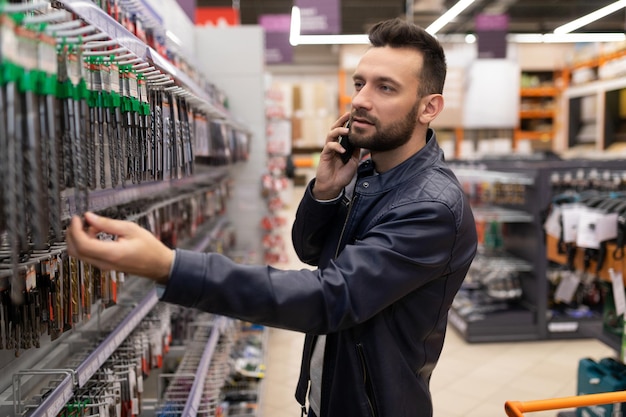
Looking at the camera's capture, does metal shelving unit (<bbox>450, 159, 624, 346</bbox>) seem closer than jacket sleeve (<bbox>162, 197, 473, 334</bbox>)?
No

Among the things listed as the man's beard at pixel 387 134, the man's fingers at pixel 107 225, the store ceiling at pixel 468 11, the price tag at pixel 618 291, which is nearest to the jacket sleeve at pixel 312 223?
the man's beard at pixel 387 134

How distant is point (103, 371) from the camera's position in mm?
1980

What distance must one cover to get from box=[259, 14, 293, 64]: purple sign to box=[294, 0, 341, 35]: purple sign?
4.10 ft

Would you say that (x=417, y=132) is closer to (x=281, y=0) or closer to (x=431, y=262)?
(x=431, y=262)

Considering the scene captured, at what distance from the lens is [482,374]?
176 inches

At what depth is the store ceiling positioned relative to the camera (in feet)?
43.1

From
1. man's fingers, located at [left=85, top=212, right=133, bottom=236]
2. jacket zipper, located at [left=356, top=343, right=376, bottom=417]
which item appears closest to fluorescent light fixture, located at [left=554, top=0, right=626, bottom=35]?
jacket zipper, located at [left=356, top=343, right=376, bottom=417]

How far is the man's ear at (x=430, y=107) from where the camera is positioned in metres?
1.58

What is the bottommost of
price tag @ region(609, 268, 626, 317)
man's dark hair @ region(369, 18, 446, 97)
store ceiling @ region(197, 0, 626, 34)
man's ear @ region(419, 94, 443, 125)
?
price tag @ region(609, 268, 626, 317)

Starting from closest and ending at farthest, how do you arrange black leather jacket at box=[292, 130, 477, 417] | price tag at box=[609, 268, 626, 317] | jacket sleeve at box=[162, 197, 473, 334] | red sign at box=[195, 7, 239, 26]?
1. jacket sleeve at box=[162, 197, 473, 334]
2. black leather jacket at box=[292, 130, 477, 417]
3. price tag at box=[609, 268, 626, 317]
4. red sign at box=[195, 7, 239, 26]

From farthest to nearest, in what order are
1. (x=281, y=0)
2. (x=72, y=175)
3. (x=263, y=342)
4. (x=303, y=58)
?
1. (x=303, y=58)
2. (x=281, y=0)
3. (x=263, y=342)
4. (x=72, y=175)

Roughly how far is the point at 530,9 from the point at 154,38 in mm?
13412

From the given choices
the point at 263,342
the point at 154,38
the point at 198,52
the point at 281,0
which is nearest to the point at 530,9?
the point at 281,0

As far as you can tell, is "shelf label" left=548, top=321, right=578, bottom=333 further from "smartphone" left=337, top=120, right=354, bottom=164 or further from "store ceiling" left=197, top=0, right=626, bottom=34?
"store ceiling" left=197, top=0, right=626, bottom=34
